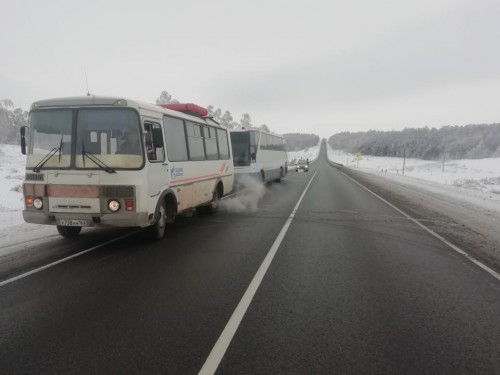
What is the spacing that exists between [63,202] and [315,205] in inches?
381

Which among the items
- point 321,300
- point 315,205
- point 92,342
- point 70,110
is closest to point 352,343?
point 321,300

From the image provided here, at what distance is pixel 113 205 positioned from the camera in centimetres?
688

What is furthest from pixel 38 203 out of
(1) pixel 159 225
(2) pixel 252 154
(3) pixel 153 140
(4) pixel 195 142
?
(2) pixel 252 154

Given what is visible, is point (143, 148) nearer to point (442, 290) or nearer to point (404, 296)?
point (404, 296)

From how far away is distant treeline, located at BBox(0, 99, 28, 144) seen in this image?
335 ft

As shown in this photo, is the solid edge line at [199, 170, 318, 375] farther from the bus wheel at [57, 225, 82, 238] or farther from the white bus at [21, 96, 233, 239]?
the bus wheel at [57, 225, 82, 238]

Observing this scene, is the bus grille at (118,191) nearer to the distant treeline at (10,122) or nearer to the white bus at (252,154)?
the white bus at (252,154)

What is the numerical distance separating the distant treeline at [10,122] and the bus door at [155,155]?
4238 inches

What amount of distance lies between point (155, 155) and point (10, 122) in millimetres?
130473

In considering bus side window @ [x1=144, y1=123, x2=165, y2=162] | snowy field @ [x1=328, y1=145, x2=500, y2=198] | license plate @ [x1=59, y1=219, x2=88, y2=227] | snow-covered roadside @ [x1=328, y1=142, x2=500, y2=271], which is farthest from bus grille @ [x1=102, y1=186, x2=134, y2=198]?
snowy field @ [x1=328, y1=145, x2=500, y2=198]

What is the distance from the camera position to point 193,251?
7.23m

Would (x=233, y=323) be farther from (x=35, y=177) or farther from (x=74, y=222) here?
(x=35, y=177)

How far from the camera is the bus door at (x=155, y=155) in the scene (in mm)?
7246

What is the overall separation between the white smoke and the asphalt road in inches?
219
